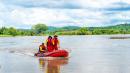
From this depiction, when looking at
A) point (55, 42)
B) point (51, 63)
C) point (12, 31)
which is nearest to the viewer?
point (51, 63)

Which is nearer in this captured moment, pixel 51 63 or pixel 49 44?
pixel 51 63

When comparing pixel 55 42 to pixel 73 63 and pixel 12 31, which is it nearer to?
pixel 73 63

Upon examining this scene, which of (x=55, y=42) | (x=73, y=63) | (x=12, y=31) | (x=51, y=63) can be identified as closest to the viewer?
Answer: (x=73, y=63)

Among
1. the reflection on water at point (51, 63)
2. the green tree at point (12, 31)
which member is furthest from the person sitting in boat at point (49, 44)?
the green tree at point (12, 31)

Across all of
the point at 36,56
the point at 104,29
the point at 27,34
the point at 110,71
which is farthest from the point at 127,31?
the point at 110,71

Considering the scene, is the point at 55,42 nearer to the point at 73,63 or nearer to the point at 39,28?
the point at 73,63

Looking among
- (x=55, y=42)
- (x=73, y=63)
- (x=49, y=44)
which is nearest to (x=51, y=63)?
(x=73, y=63)

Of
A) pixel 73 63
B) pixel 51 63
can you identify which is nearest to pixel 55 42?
pixel 51 63

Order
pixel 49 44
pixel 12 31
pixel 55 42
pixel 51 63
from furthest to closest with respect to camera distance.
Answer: pixel 12 31, pixel 49 44, pixel 55 42, pixel 51 63

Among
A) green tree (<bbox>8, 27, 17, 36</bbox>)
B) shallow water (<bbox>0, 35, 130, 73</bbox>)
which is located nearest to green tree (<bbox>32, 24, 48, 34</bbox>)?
green tree (<bbox>8, 27, 17, 36</bbox>)

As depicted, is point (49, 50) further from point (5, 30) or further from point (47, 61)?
point (5, 30)

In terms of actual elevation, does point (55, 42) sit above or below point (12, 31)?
above

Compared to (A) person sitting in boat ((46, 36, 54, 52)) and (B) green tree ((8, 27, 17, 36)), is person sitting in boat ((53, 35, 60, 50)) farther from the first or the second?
(B) green tree ((8, 27, 17, 36))

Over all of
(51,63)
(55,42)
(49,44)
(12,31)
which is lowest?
(51,63)
